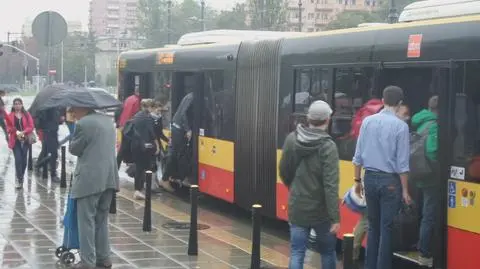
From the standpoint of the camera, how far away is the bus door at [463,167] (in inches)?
317

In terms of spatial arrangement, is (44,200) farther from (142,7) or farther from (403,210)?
(142,7)

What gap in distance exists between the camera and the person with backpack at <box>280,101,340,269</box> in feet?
24.0

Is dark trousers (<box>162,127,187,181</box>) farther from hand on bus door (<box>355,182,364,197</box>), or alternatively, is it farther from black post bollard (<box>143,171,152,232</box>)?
hand on bus door (<box>355,182,364,197</box>)

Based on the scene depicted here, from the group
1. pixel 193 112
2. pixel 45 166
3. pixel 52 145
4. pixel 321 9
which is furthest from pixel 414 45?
pixel 321 9

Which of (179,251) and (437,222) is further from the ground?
(437,222)

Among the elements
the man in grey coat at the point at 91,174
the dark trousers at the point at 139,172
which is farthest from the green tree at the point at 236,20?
the man in grey coat at the point at 91,174

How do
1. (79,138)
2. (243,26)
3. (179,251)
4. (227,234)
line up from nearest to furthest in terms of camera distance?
(79,138) → (179,251) → (227,234) → (243,26)

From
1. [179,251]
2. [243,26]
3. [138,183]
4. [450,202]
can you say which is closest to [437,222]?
[450,202]

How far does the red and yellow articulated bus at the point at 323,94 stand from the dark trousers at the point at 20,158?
2736mm

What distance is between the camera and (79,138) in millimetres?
8867

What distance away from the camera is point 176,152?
15570 millimetres

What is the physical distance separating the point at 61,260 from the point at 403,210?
362cm

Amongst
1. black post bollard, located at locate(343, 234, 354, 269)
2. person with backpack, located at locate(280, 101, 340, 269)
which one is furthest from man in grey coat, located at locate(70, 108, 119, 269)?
black post bollard, located at locate(343, 234, 354, 269)

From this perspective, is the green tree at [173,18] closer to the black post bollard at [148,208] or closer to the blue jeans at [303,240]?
the black post bollard at [148,208]
